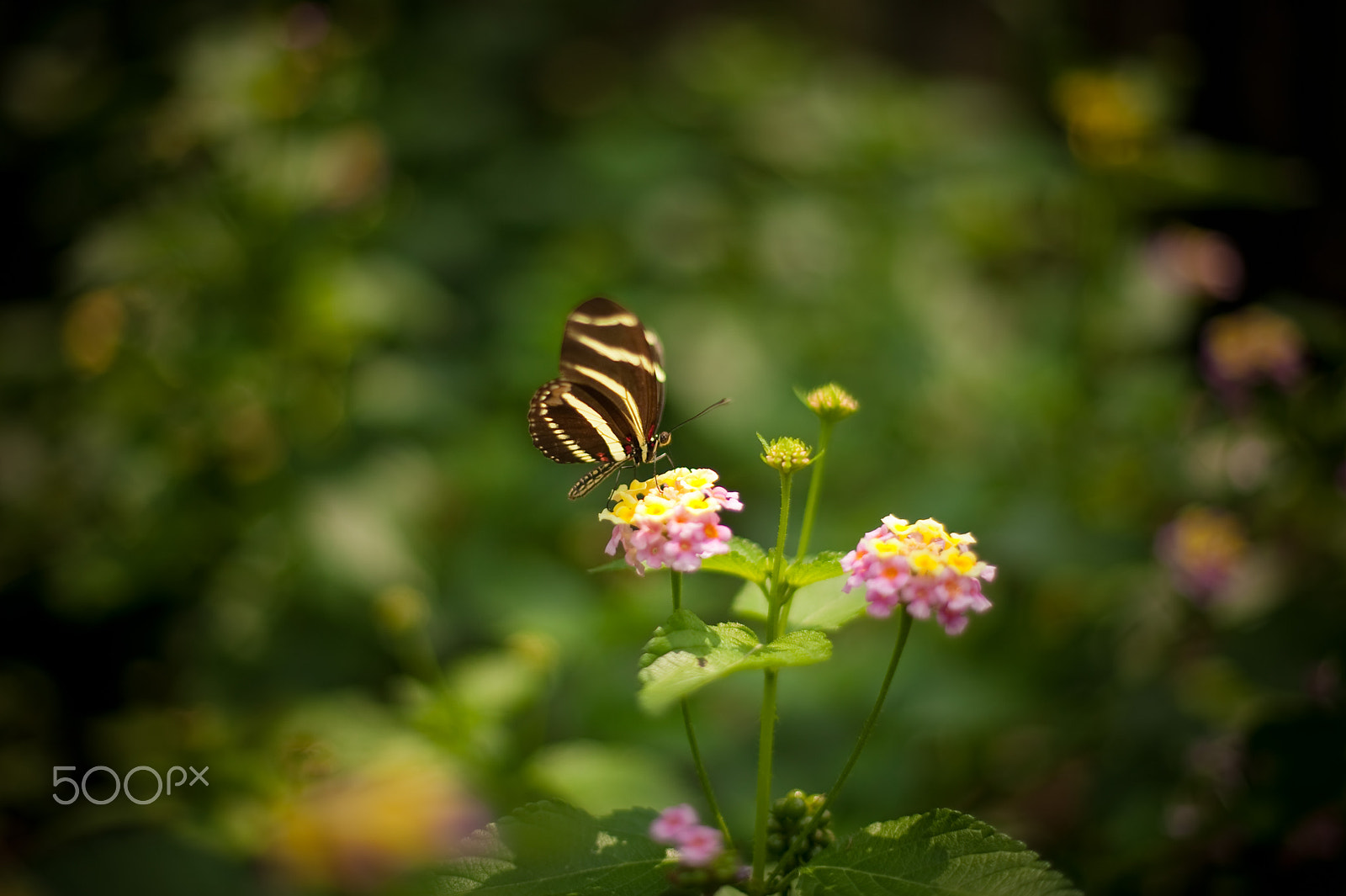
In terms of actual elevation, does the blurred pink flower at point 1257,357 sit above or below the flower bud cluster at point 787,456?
above

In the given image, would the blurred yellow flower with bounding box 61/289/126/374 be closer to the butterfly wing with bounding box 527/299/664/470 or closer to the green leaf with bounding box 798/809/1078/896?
the butterfly wing with bounding box 527/299/664/470

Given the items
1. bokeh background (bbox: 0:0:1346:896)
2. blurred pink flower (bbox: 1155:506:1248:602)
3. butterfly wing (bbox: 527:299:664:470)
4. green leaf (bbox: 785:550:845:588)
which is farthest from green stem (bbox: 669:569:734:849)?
blurred pink flower (bbox: 1155:506:1248:602)

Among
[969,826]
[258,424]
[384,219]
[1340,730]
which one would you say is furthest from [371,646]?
[1340,730]

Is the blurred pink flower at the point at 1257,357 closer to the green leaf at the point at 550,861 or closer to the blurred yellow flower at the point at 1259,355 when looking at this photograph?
the blurred yellow flower at the point at 1259,355

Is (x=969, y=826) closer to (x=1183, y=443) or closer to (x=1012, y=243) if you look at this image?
(x=1183, y=443)

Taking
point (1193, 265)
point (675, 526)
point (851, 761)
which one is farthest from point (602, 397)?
point (1193, 265)

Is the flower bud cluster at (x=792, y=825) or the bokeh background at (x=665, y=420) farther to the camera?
the bokeh background at (x=665, y=420)

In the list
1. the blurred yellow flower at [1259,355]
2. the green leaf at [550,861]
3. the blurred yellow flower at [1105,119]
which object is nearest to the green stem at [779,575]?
the green leaf at [550,861]
